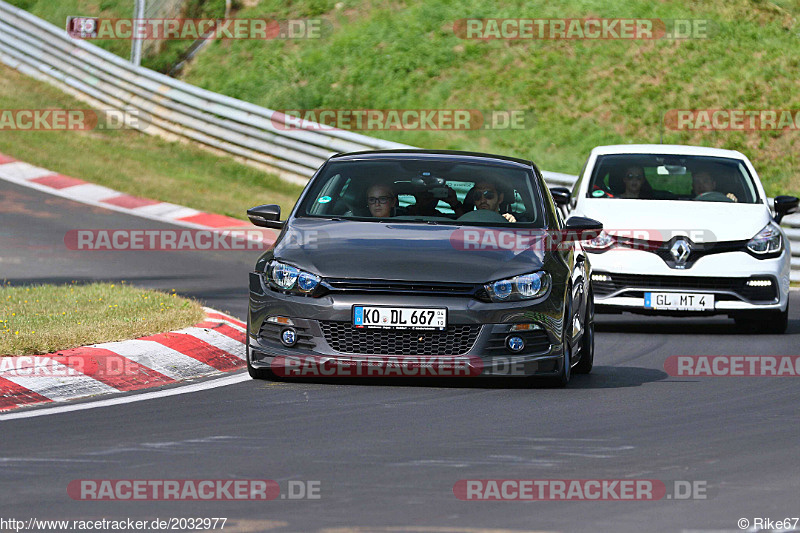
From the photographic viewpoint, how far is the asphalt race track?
5562 mm

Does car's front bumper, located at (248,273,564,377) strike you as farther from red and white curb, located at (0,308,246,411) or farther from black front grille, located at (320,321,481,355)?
red and white curb, located at (0,308,246,411)

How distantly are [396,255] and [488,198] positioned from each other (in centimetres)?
122

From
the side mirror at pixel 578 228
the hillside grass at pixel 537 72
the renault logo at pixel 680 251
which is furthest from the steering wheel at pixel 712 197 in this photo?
the hillside grass at pixel 537 72

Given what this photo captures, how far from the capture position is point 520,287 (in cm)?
877

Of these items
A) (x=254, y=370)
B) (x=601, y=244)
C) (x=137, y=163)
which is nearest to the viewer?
(x=254, y=370)

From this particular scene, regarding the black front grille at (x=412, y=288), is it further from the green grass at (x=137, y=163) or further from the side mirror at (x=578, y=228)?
the green grass at (x=137, y=163)

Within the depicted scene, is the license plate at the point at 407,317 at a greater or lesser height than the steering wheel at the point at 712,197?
lesser

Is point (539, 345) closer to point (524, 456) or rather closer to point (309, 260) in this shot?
point (309, 260)

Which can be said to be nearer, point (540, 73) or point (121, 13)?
point (540, 73)

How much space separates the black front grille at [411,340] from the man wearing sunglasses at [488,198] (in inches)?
52.6

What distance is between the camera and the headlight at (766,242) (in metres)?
12.7

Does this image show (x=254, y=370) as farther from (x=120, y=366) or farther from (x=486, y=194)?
(x=486, y=194)

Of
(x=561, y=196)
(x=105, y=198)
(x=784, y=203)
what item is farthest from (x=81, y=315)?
(x=105, y=198)

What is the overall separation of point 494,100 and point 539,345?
718 inches
